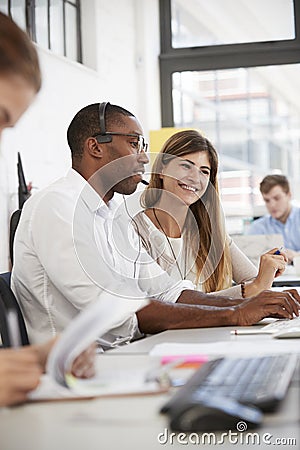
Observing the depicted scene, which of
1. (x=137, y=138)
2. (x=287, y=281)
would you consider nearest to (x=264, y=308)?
(x=137, y=138)

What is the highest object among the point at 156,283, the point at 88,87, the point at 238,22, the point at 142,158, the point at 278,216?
the point at 238,22

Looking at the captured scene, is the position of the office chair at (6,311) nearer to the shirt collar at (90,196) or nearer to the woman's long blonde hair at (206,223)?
the shirt collar at (90,196)

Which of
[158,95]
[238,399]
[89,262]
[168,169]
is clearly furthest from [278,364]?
[158,95]

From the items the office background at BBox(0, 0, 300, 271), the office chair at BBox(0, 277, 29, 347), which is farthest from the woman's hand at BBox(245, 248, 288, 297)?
the office background at BBox(0, 0, 300, 271)

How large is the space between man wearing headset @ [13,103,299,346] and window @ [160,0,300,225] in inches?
183

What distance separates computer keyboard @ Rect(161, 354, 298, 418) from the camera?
1022 mm

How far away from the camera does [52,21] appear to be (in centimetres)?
531

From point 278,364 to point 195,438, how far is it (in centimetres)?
35

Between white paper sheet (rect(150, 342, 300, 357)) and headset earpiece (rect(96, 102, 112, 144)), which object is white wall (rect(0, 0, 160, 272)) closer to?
headset earpiece (rect(96, 102, 112, 144))

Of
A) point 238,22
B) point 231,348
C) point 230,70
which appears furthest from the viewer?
point 230,70

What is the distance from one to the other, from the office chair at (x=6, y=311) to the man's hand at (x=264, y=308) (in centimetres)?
58

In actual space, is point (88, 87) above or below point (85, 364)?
above

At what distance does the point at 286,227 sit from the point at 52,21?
97.5 inches

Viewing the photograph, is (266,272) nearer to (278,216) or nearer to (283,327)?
(283,327)
